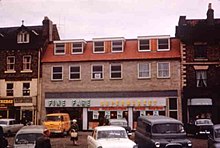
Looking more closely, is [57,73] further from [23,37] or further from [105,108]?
[105,108]

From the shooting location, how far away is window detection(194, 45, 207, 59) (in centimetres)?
3666

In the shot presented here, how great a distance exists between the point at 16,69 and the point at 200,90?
18756mm

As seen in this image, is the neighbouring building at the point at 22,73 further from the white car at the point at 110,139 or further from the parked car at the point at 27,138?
the white car at the point at 110,139

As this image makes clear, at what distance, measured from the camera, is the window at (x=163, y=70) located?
37.1 m

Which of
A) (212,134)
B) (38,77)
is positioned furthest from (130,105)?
(212,134)

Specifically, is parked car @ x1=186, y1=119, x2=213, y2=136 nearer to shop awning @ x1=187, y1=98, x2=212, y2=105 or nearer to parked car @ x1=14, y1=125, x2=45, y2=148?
shop awning @ x1=187, y1=98, x2=212, y2=105

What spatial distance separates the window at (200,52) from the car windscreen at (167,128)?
64.9 feet

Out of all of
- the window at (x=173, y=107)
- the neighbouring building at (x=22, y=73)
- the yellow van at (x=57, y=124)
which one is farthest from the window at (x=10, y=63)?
the window at (x=173, y=107)

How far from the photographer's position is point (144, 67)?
37781mm

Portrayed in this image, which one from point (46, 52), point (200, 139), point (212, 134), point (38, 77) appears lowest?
point (200, 139)

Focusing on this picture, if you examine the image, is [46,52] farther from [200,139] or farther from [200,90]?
[200,139]

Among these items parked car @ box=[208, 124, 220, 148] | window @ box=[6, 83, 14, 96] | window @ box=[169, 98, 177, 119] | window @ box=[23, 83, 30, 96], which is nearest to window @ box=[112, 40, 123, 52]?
window @ box=[169, 98, 177, 119]

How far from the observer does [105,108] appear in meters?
37.7

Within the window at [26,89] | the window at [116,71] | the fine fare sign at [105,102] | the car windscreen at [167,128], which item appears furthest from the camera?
the window at [26,89]
